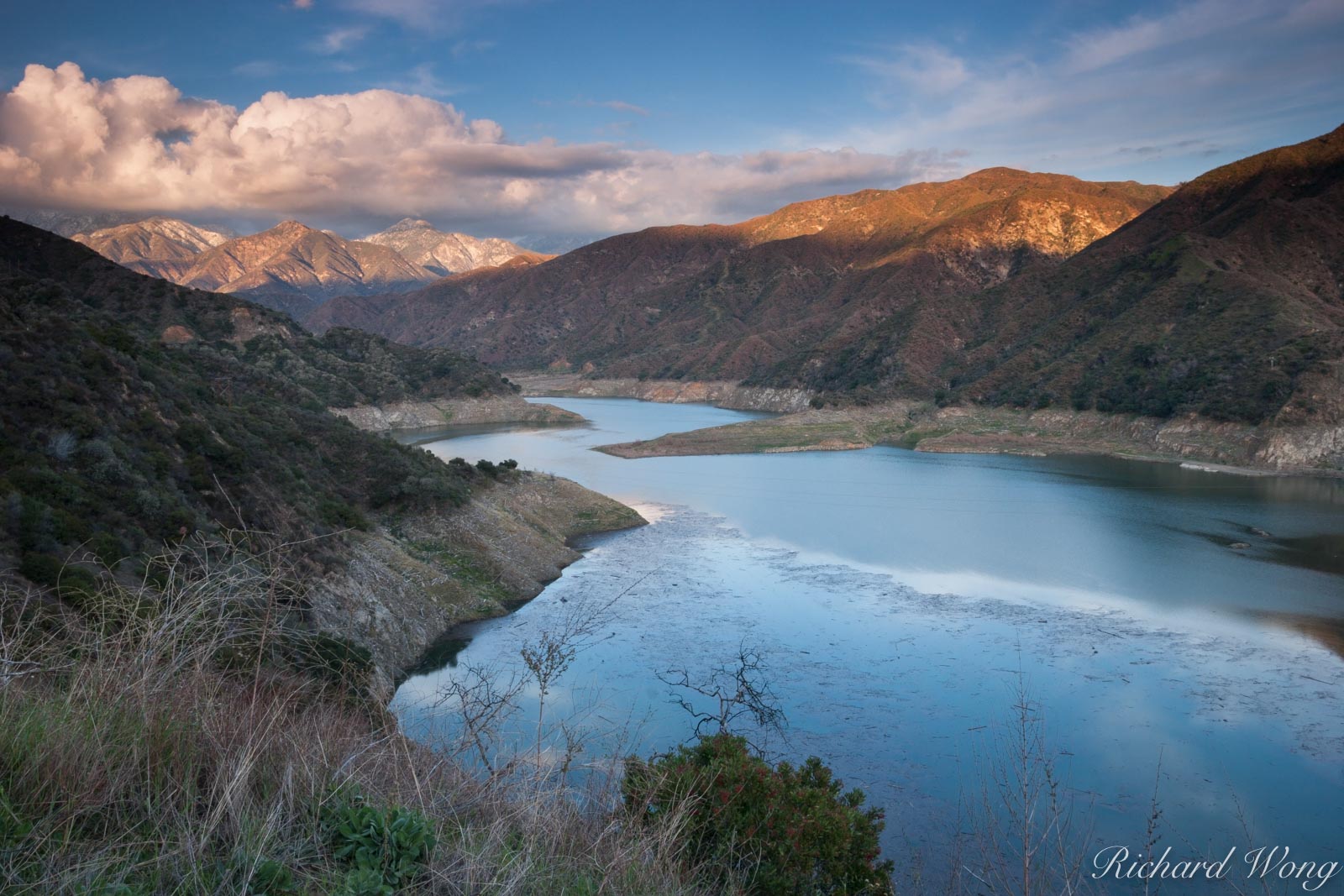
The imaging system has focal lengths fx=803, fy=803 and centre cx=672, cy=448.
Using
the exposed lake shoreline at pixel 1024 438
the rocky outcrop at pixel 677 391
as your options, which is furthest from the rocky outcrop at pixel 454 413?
the rocky outcrop at pixel 677 391

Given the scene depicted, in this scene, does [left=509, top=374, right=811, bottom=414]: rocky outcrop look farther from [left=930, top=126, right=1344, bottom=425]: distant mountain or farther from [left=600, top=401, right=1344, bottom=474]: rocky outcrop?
[left=600, top=401, right=1344, bottom=474]: rocky outcrop

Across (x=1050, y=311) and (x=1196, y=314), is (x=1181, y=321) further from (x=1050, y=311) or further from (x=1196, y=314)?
(x=1050, y=311)

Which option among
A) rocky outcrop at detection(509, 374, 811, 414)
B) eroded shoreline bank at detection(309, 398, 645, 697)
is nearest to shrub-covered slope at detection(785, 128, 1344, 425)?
rocky outcrop at detection(509, 374, 811, 414)

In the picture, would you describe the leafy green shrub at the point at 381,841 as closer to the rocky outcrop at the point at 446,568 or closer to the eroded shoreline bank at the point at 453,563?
the eroded shoreline bank at the point at 453,563

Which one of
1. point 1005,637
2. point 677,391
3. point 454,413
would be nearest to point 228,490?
point 1005,637

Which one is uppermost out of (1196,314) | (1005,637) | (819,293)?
(819,293)
